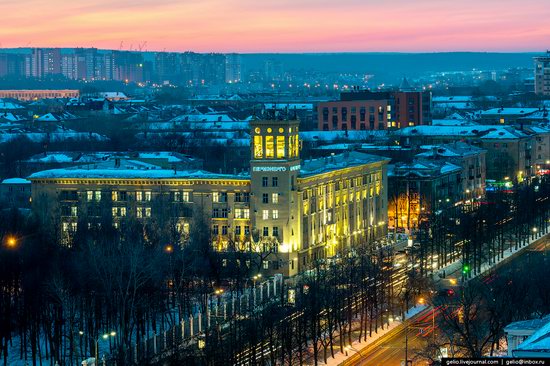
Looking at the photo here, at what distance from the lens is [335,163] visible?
232 ft

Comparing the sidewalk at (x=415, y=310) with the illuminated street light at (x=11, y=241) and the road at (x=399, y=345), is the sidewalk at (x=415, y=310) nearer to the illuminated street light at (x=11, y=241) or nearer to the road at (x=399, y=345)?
the road at (x=399, y=345)

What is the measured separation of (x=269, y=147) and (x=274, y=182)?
4.76ft

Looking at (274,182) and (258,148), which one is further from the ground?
(258,148)

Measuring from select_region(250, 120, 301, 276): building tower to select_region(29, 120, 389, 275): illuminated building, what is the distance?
41 mm

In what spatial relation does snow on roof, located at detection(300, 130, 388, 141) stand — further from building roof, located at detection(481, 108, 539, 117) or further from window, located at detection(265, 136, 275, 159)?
window, located at detection(265, 136, 275, 159)

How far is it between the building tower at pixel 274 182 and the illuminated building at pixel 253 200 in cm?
4

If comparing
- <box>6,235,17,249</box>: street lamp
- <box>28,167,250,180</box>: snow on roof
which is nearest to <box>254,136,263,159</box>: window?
<box>28,167,250,180</box>: snow on roof

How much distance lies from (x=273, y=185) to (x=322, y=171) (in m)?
4.00

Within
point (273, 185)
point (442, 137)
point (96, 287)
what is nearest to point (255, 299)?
point (96, 287)

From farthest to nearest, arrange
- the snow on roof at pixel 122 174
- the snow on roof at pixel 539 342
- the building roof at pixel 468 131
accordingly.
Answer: the building roof at pixel 468 131, the snow on roof at pixel 122 174, the snow on roof at pixel 539 342

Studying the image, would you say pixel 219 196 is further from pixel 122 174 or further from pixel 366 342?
pixel 366 342

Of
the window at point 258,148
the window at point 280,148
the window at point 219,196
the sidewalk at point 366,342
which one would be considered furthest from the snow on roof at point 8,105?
the sidewalk at point 366,342

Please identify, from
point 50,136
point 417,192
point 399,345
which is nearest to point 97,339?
point 399,345

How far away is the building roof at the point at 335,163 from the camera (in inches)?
2633
